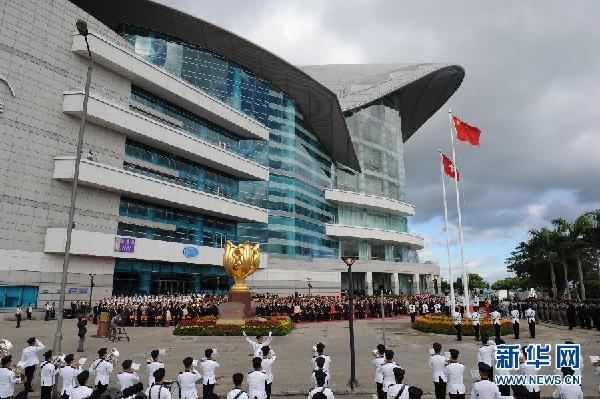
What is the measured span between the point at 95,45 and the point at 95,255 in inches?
808

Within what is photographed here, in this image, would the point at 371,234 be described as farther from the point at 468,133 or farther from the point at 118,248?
the point at 468,133

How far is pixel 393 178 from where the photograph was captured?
294 ft

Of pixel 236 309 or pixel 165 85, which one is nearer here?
pixel 236 309

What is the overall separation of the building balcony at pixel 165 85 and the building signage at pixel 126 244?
58.0ft

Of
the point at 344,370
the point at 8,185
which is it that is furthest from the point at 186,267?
the point at 344,370

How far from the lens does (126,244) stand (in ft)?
139

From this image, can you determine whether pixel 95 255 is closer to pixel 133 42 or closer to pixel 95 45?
pixel 95 45

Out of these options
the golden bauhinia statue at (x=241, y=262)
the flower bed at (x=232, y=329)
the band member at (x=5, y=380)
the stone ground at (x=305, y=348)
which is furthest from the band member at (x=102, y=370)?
the golden bauhinia statue at (x=241, y=262)

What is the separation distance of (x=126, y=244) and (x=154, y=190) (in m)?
6.53

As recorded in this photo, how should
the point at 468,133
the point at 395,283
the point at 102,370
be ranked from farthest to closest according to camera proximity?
the point at 395,283, the point at 468,133, the point at 102,370

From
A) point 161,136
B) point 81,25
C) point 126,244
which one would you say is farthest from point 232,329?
point 161,136

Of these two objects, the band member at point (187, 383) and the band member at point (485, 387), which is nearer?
the band member at point (485, 387)

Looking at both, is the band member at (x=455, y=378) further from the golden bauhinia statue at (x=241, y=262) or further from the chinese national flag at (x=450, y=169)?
the golden bauhinia statue at (x=241, y=262)

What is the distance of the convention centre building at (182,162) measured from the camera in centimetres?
3759
